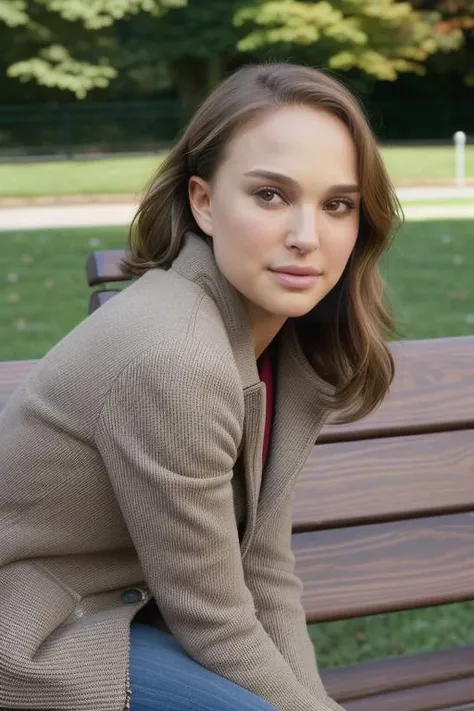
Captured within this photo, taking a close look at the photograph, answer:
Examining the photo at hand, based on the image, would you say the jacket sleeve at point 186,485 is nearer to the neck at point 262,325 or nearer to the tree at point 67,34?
the neck at point 262,325

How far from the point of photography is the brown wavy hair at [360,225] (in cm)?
178

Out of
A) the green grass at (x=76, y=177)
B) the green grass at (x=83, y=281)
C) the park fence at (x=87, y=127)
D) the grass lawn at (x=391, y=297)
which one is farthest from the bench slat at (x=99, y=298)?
the park fence at (x=87, y=127)

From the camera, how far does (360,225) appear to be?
1.94 meters

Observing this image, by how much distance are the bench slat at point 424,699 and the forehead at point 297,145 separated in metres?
1.13

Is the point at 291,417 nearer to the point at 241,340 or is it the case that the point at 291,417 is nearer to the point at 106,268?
the point at 241,340

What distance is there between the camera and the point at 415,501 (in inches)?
97.3

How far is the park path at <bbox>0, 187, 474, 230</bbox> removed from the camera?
13.5m

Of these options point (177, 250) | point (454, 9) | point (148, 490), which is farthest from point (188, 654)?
point (454, 9)

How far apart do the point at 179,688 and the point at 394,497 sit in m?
0.93

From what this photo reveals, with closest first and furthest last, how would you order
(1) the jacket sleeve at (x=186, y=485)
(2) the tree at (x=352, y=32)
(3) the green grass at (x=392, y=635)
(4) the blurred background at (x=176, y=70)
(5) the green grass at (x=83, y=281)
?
(1) the jacket sleeve at (x=186, y=485) → (3) the green grass at (x=392, y=635) → (5) the green grass at (x=83, y=281) → (4) the blurred background at (x=176, y=70) → (2) the tree at (x=352, y=32)

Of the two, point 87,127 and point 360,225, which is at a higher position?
point 360,225

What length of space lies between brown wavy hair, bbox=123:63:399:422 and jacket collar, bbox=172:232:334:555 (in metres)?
0.04

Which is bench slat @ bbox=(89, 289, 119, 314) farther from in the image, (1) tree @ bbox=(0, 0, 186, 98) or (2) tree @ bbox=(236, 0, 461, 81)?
(1) tree @ bbox=(0, 0, 186, 98)

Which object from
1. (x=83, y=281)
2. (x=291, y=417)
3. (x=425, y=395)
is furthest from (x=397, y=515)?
(x=83, y=281)
